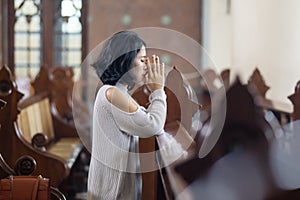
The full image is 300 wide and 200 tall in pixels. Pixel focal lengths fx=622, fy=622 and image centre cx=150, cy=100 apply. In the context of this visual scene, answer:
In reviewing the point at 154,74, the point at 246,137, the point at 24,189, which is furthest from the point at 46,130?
the point at 246,137

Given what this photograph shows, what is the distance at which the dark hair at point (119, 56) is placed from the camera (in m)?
2.26

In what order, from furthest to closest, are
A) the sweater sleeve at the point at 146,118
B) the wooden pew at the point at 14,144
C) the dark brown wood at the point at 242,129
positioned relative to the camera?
the wooden pew at the point at 14,144
the sweater sleeve at the point at 146,118
the dark brown wood at the point at 242,129

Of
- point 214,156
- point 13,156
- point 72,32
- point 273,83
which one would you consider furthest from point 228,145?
point 72,32

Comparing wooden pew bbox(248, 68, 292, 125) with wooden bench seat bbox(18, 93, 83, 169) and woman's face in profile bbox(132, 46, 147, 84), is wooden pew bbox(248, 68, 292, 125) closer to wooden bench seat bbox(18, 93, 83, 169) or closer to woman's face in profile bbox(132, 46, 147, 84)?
wooden bench seat bbox(18, 93, 83, 169)

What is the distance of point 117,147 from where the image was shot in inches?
89.9

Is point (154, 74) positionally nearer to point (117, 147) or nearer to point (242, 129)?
point (117, 147)

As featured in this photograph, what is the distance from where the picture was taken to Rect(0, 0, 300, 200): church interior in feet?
4.36

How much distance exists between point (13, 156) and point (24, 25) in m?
6.36

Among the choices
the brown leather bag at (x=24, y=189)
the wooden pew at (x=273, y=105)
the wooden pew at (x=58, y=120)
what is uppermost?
the brown leather bag at (x=24, y=189)

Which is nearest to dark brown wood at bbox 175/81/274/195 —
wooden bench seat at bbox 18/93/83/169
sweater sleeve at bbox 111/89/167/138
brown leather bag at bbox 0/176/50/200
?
sweater sleeve at bbox 111/89/167/138

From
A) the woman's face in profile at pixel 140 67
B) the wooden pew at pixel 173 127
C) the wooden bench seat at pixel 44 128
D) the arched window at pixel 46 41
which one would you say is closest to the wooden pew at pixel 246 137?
the woman's face in profile at pixel 140 67

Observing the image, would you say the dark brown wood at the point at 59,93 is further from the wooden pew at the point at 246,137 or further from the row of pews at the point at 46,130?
the wooden pew at the point at 246,137

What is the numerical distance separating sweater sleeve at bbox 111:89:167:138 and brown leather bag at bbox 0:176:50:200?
1.19 feet

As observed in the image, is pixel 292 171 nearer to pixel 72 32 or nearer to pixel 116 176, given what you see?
pixel 116 176
